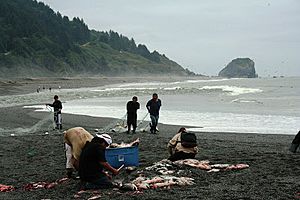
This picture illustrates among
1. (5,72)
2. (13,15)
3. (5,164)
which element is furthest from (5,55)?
(5,164)

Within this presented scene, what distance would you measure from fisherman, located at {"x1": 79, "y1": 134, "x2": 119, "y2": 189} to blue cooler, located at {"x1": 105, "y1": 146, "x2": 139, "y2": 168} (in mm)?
1219

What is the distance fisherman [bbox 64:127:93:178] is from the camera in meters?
9.56

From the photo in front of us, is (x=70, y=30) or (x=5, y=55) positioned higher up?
(x=70, y=30)

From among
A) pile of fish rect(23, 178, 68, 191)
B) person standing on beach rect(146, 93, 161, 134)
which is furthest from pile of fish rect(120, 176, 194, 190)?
person standing on beach rect(146, 93, 161, 134)

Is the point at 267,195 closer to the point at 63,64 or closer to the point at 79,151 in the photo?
the point at 79,151

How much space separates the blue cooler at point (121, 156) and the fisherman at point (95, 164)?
1219mm

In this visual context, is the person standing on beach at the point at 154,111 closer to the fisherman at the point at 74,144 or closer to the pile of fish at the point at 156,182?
the fisherman at the point at 74,144

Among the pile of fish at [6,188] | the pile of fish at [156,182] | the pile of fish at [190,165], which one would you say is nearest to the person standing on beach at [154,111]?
the pile of fish at [190,165]

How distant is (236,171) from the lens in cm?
1008

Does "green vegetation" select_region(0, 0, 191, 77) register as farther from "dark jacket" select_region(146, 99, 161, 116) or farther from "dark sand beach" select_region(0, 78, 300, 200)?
"dark sand beach" select_region(0, 78, 300, 200)

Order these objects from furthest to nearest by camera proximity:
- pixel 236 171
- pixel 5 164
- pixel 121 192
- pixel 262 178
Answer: pixel 5 164, pixel 236 171, pixel 262 178, pixel 121 192

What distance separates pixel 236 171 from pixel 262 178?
88 centimetres

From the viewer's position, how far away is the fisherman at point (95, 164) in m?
8.78

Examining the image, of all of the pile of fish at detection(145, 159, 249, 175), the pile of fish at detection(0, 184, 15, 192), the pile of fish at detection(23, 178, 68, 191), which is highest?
the pile of fish at detection(145, 159, 249, 175)
